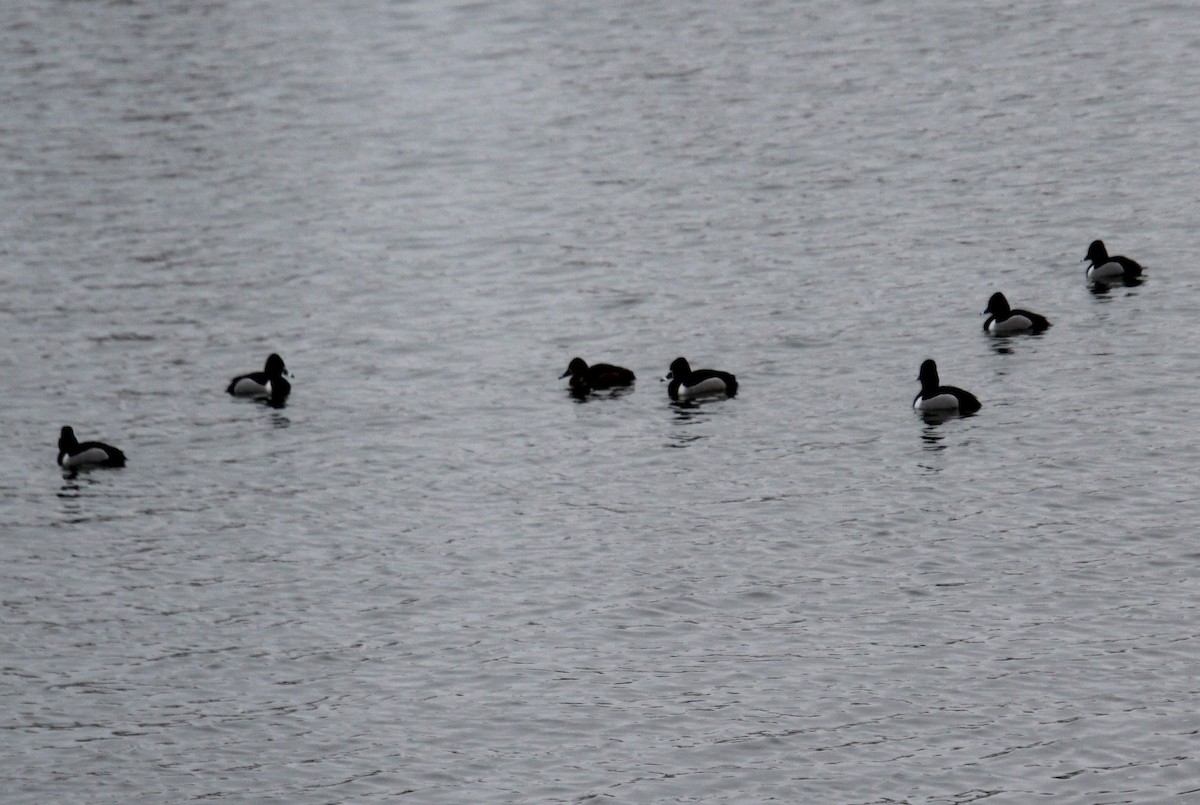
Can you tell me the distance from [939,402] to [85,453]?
13948 mm

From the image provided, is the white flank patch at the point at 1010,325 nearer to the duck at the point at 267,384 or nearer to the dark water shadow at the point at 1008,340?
the dark water shadow at the point at 1008,340

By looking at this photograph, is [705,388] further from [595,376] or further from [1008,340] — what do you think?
[1008,340]

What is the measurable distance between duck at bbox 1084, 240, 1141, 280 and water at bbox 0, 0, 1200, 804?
2.72ft

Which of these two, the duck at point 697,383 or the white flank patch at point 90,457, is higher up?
the duck at point 697,383

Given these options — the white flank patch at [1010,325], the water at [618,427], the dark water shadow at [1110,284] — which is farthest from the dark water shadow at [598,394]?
the dark water shadow at [1110,284]

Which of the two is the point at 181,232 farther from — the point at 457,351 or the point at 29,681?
the point at 29,681

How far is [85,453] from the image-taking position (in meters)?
31.5

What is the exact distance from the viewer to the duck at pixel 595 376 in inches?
1320

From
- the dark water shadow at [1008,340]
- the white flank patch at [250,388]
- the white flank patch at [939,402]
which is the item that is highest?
the dark water shadow at [1008,340]

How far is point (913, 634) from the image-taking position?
900 inches

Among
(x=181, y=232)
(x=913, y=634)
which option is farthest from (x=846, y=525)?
(x=181, y=232)

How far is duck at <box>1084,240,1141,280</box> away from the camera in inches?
1430

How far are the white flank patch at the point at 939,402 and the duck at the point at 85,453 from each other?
13174 millimetres

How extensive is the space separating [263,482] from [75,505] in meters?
2.98
